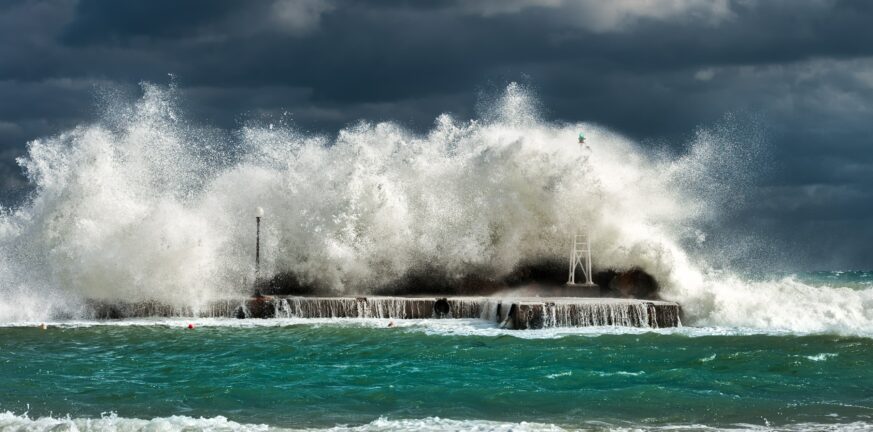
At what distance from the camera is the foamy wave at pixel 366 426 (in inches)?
375

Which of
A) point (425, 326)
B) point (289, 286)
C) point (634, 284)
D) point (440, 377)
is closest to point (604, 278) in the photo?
point (634, 284)

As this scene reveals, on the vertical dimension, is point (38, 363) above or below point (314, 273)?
below

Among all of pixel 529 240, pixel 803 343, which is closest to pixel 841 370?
pixel 803 343

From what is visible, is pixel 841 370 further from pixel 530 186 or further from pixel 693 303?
pixel 530 186

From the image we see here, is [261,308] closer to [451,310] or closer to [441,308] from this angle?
[441,308]

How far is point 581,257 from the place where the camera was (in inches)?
899

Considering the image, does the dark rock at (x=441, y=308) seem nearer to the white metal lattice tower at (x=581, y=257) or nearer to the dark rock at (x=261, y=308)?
the white metal lattice tower at (x=581, y=257)

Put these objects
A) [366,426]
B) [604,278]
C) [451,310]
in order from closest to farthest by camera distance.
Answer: [366,426]
[451,310]
[604,278]

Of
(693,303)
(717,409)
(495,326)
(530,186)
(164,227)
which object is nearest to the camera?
(717,409)

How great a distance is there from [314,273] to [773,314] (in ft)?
36.2

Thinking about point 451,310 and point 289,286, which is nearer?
point 451,310

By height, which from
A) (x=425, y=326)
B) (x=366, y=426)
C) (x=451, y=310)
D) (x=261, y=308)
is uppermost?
(x=261, y=308)

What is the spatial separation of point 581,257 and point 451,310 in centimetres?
439

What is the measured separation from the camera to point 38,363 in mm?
14078
